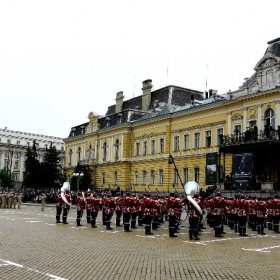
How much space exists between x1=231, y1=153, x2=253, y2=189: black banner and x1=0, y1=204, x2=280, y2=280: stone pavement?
16.0 meters

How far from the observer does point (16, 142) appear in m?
104

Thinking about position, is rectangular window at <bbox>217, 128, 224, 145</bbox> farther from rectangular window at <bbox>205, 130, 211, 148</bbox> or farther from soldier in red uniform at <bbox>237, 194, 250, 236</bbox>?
soldier in red uniform at <bbox>237, 194, 250, 236</bbox>

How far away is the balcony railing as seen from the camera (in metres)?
31.8

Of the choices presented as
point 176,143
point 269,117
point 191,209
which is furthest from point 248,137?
point 191,209

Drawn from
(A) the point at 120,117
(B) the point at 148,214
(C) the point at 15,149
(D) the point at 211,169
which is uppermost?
(C) the point at 15,149

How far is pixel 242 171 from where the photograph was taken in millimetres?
33219

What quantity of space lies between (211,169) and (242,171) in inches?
220

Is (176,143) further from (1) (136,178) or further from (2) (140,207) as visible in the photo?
A: (2) (140,207)

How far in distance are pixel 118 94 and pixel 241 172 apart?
113 ft

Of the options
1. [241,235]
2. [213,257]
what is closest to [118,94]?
[241,235]

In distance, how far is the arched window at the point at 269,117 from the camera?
111ft

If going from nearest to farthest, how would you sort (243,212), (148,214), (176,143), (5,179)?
(148,214), (243,212), (176,143), (5,179)

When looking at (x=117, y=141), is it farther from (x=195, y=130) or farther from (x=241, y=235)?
(x=241, y=235)

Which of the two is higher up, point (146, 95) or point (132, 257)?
point (146, 95)
